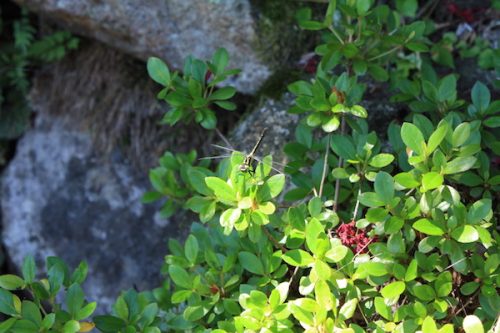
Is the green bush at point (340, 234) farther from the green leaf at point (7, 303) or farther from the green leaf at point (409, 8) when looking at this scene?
the green leaf at point (409, 8)

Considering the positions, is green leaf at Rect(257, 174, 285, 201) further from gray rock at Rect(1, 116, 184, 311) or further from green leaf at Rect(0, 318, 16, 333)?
gray rock at Rect(1, 116, 184, 311)

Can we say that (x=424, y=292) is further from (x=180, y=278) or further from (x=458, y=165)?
(x=180, y=278)

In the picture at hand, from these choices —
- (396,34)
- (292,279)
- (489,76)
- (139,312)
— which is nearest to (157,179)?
(139,312)

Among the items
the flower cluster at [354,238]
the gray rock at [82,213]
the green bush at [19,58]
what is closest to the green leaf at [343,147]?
the flower cluster at [354,238]

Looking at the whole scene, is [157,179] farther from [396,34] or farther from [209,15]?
[396,34]

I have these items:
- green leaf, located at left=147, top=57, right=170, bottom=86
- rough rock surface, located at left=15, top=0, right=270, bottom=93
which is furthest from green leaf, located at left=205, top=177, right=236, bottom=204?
rough rock surface, located at left=15, top=0, right=270, bottom=93

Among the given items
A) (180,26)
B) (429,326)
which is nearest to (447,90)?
(429,326)
